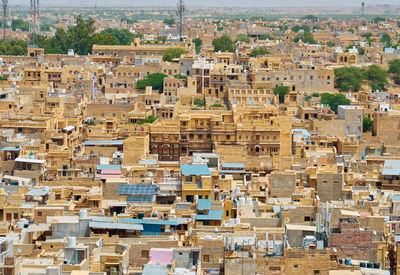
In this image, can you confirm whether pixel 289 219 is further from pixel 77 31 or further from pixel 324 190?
pixel 77 31

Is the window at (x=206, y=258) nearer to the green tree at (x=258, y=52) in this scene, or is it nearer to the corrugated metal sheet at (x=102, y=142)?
the corrugated metal sheet at (x=102, y=142)

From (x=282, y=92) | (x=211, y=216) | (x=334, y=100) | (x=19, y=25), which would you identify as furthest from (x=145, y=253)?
(x=19, y=25)

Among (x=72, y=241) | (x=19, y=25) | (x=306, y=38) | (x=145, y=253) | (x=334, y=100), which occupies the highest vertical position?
(x=72, y=241)

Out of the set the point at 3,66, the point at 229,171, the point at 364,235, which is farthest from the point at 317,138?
the point at 3,66

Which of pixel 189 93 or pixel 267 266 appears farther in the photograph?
pixel 189 93

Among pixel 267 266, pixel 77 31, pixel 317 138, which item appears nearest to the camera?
pixel 267 266

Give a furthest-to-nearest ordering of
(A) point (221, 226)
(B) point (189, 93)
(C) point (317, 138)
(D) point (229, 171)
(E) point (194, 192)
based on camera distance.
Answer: (B) point (189, 93)
(C) point (317, 138)
(D) point (229, 171)
(E) point (194, 192)
(A) point (221, 226)

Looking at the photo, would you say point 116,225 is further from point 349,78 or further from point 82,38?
point 82,38
